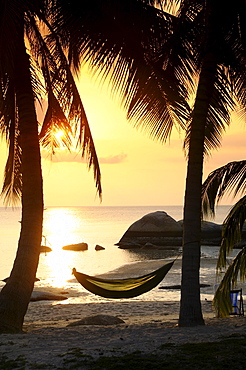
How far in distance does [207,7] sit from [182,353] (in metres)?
5.10

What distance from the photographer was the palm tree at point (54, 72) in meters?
7.21

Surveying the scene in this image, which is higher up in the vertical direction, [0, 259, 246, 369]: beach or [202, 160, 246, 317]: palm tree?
[202, 160, 246, 317]: palm tree

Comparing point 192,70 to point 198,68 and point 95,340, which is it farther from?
point 95,340

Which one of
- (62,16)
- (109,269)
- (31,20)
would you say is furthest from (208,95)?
(109,269)

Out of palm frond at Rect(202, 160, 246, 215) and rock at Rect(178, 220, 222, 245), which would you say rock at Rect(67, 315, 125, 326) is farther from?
rock at Rect(178, 220, 222, 245)

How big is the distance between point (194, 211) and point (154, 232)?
125ft

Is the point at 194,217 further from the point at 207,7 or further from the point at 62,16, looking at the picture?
the point at 62,16

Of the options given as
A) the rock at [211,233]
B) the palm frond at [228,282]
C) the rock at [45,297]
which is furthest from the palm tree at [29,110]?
the rock at [211,233]

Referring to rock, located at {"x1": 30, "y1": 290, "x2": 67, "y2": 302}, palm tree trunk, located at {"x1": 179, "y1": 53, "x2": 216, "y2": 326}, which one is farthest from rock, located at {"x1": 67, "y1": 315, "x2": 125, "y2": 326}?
rock, located at {"x1": 30, "y1": 290, "x2": 67, "y2": 302}

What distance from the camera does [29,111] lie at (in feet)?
27.1

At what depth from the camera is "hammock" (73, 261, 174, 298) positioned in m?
8.27

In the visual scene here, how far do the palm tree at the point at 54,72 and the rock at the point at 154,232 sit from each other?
3411 centimetres

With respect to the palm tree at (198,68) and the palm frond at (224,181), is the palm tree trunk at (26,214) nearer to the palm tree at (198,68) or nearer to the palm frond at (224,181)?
the palm tree at (198,68)

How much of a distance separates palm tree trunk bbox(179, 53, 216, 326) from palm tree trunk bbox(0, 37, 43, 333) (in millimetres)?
2501
